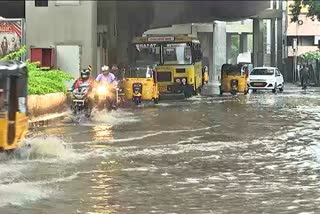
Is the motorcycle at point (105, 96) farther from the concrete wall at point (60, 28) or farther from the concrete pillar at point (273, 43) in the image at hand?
the concrete pillar at point (273, 43)

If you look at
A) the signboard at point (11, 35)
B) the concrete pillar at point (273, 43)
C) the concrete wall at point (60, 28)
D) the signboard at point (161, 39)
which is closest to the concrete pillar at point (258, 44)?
the concrete pillar at point (273, 43)

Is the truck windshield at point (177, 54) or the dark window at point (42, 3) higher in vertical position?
the dark window at point (42, 3)

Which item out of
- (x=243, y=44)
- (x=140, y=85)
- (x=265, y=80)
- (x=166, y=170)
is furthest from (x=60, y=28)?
(x=243, y=44)

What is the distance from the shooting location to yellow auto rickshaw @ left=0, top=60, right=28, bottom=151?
9.66 meters

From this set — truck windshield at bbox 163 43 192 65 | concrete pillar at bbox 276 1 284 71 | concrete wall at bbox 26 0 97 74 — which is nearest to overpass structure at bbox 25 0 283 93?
concrete wall at bbox 26 0 97 74

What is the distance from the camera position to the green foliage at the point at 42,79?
61.6ft

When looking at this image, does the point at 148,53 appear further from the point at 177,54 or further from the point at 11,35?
the point at 11,35

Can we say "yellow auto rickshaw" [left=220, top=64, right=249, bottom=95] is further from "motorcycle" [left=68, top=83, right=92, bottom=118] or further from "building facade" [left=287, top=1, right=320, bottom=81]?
"building facade" [left=287, top=1, right=320, bottom=81]

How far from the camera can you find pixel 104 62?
109 ft

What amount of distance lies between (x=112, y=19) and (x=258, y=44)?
127ft

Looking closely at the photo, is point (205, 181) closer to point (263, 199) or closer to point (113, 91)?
point (263, 199)

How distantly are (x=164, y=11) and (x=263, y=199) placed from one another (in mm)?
5103

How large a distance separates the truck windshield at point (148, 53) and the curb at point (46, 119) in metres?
9.89

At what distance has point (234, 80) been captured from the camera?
3406cm
